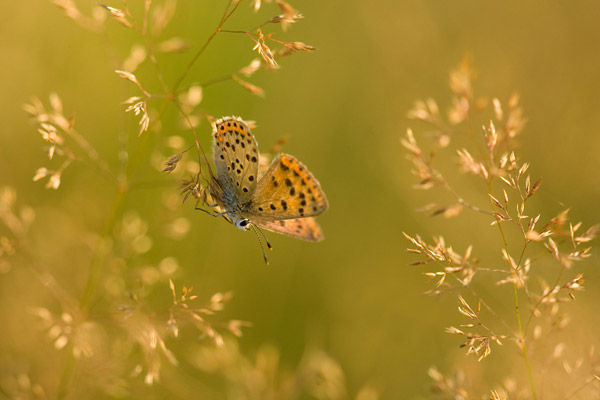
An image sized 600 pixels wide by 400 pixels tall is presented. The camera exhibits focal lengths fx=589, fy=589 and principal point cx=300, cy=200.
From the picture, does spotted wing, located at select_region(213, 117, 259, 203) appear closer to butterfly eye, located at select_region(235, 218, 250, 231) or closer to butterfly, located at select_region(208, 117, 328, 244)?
butterfly, located at select_region(208, 117, 328, 244)

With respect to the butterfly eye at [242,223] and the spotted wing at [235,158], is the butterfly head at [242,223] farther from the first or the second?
the spotted wing at [235,158]

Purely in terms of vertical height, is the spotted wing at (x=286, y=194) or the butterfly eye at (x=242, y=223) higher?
the spotted wing at (x=286, y=194)

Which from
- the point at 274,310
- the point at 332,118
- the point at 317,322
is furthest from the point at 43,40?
the point at 317,322

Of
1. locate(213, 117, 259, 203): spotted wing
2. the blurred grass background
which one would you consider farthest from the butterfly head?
the blurred grass background

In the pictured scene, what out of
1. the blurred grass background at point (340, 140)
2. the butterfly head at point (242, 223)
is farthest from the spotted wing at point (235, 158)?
the blurred grass background at point (340, 140)

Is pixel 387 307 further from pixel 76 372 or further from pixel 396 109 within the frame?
pixel 76 372
